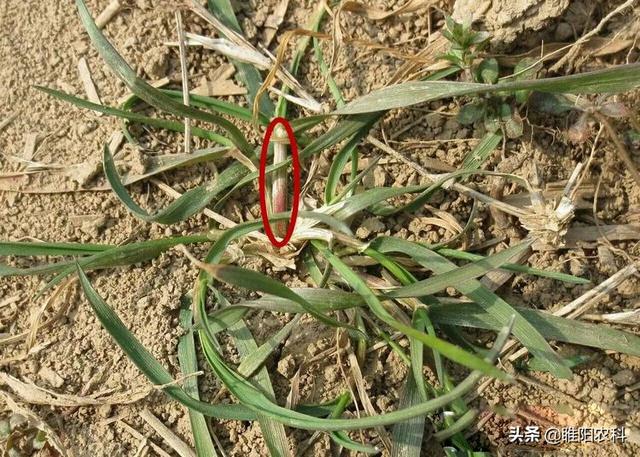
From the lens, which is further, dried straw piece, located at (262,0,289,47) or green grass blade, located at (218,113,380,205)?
dried straw piece, located at (262,0,289,47)

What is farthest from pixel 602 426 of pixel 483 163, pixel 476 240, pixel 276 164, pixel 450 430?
pixel 276 164

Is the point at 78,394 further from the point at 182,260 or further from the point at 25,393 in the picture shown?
the point at 182,260

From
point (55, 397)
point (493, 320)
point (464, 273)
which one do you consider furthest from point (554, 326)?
point (55, 397)

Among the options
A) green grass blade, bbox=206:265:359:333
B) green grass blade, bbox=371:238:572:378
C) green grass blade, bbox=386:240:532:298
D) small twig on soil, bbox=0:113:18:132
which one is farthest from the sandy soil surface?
green grass blade, bbox=206:265:359:333

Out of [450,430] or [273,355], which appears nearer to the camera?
[450,430]

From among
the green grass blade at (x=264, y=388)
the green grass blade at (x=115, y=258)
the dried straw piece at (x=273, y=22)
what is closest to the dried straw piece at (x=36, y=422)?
the green grass blade at (x=115, y=258)

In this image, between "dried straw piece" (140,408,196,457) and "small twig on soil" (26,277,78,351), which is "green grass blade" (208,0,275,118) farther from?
"dried straw piece" (140,408,196,457)

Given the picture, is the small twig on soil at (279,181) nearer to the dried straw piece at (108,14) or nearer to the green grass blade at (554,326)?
the green grass blade at (554,326)
